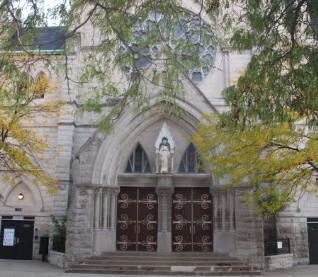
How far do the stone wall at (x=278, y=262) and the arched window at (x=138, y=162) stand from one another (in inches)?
229

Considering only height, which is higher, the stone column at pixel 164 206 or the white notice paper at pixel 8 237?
the stone column at pixel 164 206

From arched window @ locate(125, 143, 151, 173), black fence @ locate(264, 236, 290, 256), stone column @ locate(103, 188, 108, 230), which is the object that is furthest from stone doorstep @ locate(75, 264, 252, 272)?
arched window @ locate(125, 143, 151, 173)

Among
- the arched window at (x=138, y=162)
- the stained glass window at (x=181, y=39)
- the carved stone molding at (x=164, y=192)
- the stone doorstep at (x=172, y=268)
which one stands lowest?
the stone doorstep at (x=172, y=268)

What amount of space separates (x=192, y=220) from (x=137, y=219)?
7.36 feet

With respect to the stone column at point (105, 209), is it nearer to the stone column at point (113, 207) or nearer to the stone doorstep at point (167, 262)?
the stone column at point (113, 207)

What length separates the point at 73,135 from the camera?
16.4 meters

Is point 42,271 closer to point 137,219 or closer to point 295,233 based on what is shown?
point 137,219

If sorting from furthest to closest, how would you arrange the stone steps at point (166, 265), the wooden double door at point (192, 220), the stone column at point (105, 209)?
the wooden double door at point (192, 220) → the stone column at point (105, 209) → the stone steps at point (166, 265)

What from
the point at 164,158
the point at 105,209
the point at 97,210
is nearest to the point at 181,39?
the point at 164,158

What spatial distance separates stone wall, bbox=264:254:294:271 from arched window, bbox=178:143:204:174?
4.52m

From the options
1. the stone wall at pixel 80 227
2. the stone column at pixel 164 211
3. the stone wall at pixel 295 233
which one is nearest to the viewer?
the stone wall at pixel 80 227

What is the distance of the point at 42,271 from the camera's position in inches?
508

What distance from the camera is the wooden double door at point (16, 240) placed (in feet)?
53.3

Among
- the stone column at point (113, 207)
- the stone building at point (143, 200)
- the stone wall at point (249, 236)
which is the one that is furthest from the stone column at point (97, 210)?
the stone wall at point (249, 236)
